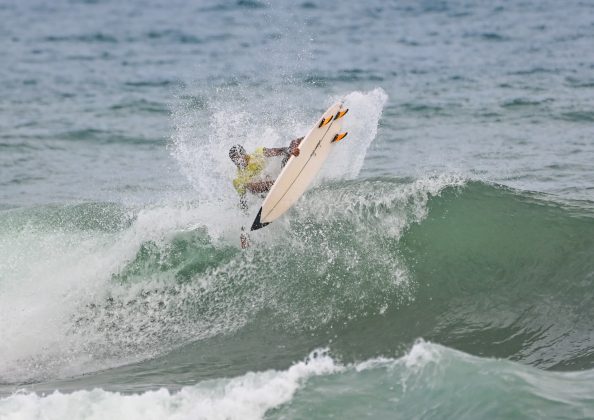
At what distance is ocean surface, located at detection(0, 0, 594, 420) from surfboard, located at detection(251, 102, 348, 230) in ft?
1.79

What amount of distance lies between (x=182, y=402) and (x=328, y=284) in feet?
12.9

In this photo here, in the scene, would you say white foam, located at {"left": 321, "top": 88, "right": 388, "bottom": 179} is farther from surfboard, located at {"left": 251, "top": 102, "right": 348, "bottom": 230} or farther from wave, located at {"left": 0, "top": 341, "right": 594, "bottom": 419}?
wave, located at {"left": 0, "top": 341, "right": 594, "bottom": 419}

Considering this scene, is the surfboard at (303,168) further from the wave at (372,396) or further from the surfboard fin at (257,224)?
the wave at (372,396)

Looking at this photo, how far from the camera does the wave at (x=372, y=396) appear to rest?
7465 mm

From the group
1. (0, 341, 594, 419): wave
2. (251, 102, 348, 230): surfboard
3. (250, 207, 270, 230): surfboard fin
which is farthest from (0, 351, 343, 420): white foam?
(251, 102, 348, 230): surfboard

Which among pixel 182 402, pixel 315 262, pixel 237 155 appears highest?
pixel 237 155

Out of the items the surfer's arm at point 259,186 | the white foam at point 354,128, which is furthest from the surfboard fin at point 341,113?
the surfer's arm at point 259,186

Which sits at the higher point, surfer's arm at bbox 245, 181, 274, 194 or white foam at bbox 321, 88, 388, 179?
white foam at bbox 321, 88, 388, 179

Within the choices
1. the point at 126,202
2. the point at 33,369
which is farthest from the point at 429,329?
the point at 126,202

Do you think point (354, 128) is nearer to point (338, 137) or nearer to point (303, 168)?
point (338, 137)

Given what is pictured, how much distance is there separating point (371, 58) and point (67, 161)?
11.9 m

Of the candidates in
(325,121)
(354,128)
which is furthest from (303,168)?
(354,128)

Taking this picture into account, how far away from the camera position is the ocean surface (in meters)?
8.10

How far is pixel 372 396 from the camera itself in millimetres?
7902
